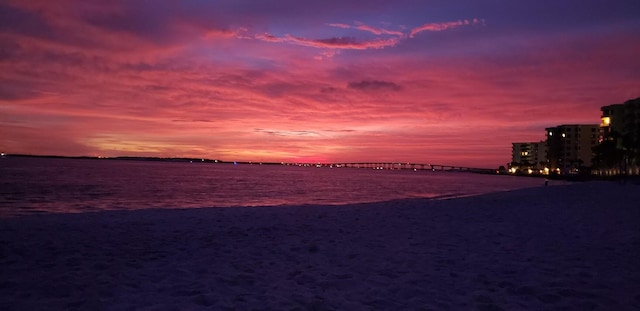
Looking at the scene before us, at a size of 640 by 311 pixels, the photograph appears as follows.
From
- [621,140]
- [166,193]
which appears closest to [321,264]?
[166,193]

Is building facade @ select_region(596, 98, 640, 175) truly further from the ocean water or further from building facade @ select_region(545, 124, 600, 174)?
the ocean water

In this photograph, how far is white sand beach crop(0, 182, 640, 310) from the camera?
6.49 metres

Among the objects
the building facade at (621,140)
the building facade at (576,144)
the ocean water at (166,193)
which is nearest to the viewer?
the ocean water at (166,193)

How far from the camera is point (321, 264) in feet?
29.5

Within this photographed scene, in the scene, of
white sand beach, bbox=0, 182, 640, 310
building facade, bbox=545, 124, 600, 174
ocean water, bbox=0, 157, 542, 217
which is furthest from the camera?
building facade, bbox=545, 124, 600, 174

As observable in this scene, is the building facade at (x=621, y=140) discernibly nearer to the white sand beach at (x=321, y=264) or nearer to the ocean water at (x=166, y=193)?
the ocean water at (x=166, y=193)

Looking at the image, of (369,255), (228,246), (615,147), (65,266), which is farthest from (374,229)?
(615,147)

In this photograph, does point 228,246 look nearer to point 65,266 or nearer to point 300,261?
point 300,261

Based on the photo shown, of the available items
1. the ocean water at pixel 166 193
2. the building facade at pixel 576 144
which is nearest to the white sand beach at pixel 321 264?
the ocean water at pixel 166 193

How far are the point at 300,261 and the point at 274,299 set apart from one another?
8.93 ft

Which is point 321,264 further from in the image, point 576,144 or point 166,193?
point 576,144

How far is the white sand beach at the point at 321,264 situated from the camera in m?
6.49

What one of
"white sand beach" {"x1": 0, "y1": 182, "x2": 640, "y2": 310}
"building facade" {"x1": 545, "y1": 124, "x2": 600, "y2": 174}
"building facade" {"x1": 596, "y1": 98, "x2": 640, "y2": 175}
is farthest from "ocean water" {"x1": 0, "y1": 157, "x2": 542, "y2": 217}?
"building facade" {"x1": 545, "y1": 124, "x2": 600, "y2": 174}

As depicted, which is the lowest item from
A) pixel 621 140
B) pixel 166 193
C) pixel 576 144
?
pixel 166 193
